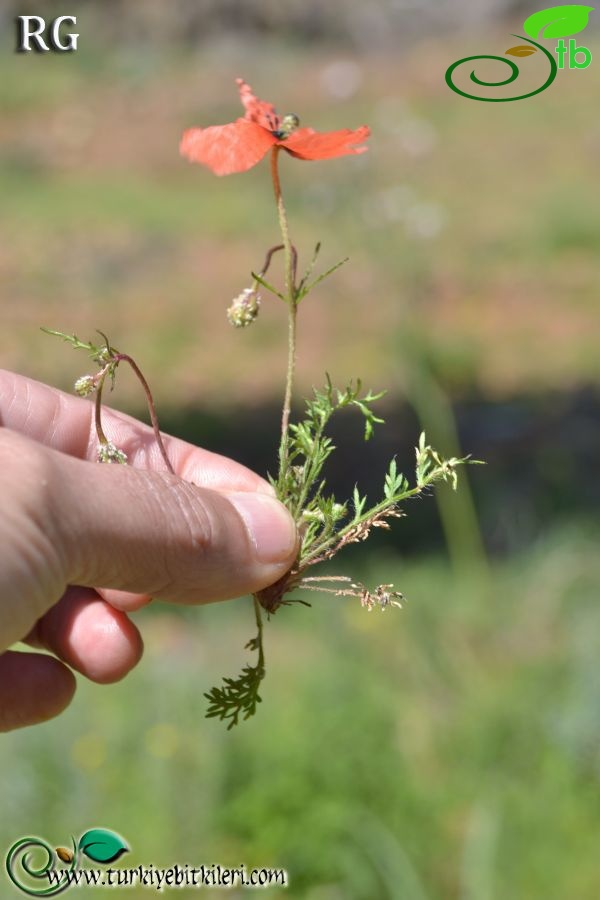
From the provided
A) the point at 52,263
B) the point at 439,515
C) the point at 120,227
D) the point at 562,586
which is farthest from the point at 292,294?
the point at 120,227

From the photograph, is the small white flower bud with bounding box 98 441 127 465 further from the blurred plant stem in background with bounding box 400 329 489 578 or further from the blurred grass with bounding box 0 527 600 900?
the blurred plant stem in background with bounding box 400 329 489 578

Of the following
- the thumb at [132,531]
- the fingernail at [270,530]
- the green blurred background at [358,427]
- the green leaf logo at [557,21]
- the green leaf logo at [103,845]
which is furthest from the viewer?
the green blurred background at [358,427]

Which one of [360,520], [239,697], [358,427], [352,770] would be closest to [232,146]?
[360,520]

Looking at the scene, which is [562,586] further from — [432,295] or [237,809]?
[432,295]

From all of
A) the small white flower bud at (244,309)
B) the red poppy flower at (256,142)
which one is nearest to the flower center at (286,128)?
the red poppy flower at (256,142)

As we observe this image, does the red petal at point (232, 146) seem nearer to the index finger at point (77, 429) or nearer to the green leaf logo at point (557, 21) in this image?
the index finger at point (77, 429)

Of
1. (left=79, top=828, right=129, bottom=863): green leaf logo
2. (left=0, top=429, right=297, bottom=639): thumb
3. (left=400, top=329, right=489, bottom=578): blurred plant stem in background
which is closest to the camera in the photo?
(left=0, top=429, right=297, bottom=639): thumb

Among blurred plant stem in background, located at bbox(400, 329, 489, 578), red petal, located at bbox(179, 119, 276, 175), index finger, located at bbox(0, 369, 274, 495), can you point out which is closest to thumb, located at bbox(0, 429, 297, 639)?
index finger, located at bbox(0, 369, 274, 495)
